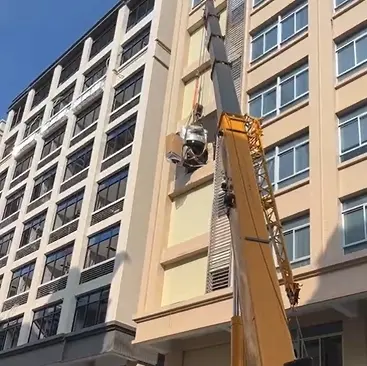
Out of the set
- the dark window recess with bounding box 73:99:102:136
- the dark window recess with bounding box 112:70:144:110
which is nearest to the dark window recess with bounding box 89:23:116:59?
the dark window recess with bounding box 73:99:102:136

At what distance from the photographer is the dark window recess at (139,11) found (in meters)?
29.9

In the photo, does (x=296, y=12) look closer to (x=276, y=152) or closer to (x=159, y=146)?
(x=276, y=152)

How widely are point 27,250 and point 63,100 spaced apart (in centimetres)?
924

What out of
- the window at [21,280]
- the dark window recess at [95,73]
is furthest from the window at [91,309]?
the dark window recess at [95,73]

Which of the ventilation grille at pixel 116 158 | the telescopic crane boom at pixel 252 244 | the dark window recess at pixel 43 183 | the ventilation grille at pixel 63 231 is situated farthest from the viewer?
the dark window recess at pixel 43 183

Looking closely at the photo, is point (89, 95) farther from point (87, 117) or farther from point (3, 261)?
point (3, 261)

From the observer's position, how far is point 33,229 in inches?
1178

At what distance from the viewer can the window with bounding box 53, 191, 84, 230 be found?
26.7 metres

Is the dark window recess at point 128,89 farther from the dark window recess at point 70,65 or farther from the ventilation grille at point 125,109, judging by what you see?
the dark window recess at point 70,65

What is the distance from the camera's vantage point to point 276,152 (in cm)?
1830

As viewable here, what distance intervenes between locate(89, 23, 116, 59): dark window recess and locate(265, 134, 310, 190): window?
16.4 meters

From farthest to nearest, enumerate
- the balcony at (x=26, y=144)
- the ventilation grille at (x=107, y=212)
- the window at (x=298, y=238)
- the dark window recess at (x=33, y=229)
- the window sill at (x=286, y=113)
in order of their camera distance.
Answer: the balcony at (x=26, y=144)
the dark window recess at (x=33, y=229)
the ventilation grille at (x=107, y=212)
the window sill at (x=286, y=113)
the window at (x=298, y=238)

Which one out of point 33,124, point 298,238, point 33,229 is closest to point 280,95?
point 298,238

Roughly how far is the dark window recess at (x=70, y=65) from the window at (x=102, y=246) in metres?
13.2
